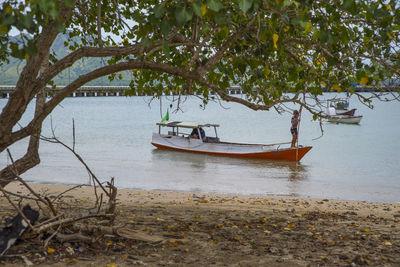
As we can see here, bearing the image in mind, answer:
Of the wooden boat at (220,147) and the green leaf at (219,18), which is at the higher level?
the green leaf at (219,18)

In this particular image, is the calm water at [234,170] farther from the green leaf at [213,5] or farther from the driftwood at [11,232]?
the green leaf at [213,5]

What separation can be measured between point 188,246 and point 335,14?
3.03 m

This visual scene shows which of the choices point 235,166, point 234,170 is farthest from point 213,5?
point 235,166

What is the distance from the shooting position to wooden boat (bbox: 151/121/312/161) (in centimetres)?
2061

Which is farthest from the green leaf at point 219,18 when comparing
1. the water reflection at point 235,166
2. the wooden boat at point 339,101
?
the water reflection at point 235,166

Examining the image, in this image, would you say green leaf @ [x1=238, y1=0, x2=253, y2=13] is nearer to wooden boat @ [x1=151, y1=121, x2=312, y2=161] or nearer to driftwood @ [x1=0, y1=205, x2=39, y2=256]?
driftwood @ [x1=0, y1=205, x2=39, y2=256]

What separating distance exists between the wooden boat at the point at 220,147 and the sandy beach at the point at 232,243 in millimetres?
13128

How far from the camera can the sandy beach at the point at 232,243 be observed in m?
4.50

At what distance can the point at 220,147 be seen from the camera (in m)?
21.9

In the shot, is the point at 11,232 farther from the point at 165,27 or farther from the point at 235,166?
the point at 235,166

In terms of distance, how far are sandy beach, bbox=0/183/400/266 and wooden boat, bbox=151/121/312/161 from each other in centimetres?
1313

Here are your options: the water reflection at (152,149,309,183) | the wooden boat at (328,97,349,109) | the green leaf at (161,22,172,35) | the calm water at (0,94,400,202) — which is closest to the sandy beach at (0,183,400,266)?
the wooden boat at (328,97,349,109)

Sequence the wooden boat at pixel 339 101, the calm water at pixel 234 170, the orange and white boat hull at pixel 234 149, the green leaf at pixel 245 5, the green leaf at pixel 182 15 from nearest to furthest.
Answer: the green leaf at pixel 245 5, the green leaf at pixel 182 15, the wooden boat at pixel 339 101, the calm water at pixel 234 170, the orange and white boat hull at pixel 234 149

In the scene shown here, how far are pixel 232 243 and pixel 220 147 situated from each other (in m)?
16.7
